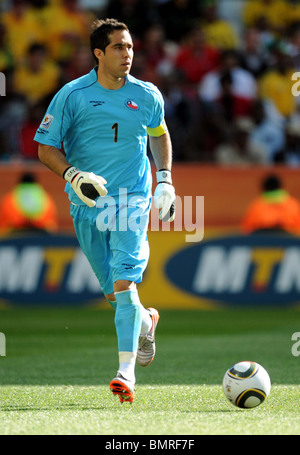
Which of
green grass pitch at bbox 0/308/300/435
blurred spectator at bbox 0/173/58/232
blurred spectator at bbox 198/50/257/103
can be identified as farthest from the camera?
blurred spectator at bbox 198/50/257/103

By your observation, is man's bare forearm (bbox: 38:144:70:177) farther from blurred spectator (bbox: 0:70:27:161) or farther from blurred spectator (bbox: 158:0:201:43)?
blurred spectator (bbox: 158:0:201:43)

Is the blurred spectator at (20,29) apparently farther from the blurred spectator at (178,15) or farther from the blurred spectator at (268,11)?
the blurred spectator at (268,11)

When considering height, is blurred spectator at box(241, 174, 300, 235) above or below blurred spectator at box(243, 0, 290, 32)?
below

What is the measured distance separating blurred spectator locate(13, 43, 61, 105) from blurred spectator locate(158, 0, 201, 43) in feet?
7.94

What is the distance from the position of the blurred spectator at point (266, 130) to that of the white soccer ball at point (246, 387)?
919cm

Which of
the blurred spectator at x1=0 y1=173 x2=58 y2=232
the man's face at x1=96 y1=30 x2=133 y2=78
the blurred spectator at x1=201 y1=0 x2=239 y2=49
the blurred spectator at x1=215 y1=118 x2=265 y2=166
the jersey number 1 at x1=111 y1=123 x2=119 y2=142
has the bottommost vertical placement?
the blurred spectator at x1=0 y1=173 x2=58 y2=232

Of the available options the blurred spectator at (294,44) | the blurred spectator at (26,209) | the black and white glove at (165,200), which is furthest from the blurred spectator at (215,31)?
the black and white glove at (165,200)

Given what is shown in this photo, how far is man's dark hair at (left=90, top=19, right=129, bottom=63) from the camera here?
6.69 metres

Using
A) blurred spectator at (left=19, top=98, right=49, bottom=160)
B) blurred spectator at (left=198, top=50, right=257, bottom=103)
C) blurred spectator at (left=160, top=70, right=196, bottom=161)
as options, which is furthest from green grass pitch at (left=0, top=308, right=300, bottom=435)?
blurred spectator at (left=198, top=50, right=257, bottom=103)

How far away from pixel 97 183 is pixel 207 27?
1110 centimetres

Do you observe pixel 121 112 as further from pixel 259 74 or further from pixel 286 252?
pixel 259 74

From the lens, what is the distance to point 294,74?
15898mm

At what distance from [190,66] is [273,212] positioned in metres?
3.33

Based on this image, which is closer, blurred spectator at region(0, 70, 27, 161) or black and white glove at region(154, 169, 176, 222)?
black and white glove at region(154, 169, 176, 222)
